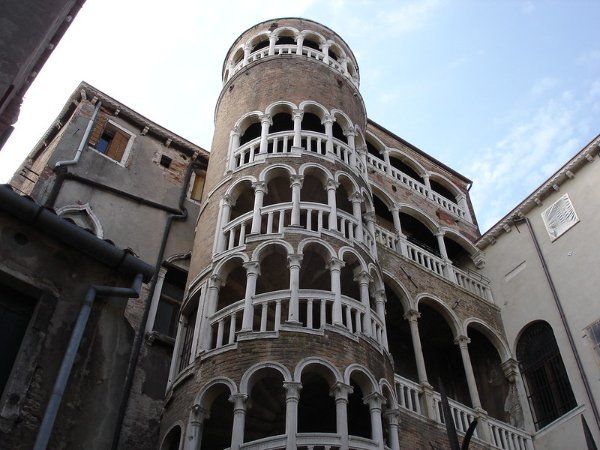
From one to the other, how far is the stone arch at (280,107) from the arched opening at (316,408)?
8.27m

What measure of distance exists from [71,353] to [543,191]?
17.0 m

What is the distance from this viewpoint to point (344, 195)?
58.9ft

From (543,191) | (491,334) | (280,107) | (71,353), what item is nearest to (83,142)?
(280,107)

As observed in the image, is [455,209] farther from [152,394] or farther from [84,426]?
[84,426]

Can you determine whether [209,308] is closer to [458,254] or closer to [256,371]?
[256,371]

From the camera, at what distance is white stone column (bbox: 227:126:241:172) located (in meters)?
17.8

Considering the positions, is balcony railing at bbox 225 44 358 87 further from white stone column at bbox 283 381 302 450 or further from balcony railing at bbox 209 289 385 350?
white stone column at bbox 283 381 302 450

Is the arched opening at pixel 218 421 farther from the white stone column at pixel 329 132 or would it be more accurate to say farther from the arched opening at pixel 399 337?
the white stone column at pixel 329 132

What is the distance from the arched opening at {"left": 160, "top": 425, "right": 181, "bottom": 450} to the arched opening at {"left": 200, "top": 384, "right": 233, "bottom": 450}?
0.54m

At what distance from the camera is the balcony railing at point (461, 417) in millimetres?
15266

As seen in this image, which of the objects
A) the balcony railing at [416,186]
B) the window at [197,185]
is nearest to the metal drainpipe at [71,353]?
the window at [197,185]

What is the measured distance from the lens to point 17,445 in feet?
23.1

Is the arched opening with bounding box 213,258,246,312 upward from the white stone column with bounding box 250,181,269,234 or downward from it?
downward

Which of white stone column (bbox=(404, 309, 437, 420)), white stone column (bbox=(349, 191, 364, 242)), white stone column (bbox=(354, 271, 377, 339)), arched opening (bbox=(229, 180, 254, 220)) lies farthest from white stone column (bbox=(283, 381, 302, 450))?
arched opening (bbox=(229, 180, 254, 220))
